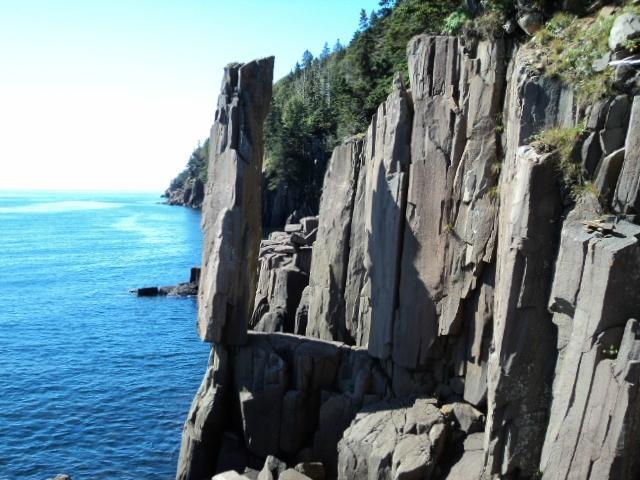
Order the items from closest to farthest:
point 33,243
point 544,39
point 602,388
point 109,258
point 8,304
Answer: point 602,388
point 544,39
point 8,304
point 109,258
point 33,243

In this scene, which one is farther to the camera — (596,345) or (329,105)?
(329,105)

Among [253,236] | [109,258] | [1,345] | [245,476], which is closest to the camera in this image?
[245,476]

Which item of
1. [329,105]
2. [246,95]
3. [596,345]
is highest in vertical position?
[329,105]

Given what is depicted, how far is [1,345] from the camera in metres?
51.1

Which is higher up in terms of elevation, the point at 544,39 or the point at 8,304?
the point at 544,39

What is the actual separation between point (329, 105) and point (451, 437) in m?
83.8

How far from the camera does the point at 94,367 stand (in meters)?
45.7

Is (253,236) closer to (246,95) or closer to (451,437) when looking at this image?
(246,95)

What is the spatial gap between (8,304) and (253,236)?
4839 cm

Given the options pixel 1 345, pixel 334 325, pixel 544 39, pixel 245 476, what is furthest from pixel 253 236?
pixel 1 345

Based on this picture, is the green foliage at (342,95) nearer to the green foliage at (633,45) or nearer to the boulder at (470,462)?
the green foliage at (633,45)

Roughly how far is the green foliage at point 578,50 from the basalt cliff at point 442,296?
1.42 feet

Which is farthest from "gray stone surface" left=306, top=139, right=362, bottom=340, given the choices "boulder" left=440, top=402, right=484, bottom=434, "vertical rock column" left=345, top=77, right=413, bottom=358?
"boulder" left=440, top=402, right=484, bottom=434

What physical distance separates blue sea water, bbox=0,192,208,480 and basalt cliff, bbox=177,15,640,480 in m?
8.02
